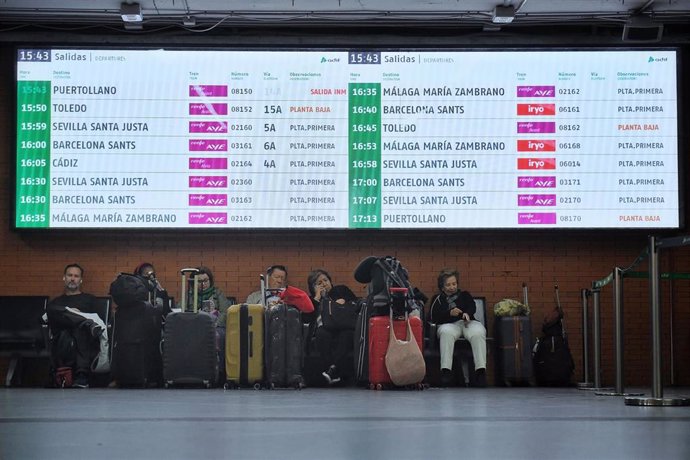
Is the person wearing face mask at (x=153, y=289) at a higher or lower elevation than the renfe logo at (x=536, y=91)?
lower

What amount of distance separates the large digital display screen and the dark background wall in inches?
12.5

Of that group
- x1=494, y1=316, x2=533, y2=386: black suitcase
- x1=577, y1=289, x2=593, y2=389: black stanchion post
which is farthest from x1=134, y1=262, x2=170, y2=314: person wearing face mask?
x1=577, y1=289, x2=593, y2=389: black stanchion post

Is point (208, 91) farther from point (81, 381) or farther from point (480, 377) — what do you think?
point (480, 377)

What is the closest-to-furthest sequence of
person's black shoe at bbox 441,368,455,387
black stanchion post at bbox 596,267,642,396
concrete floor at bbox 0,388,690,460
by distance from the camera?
concrete floor at bbox 0,388,690,460
black stanchion post at bbox 596,267,642,396
person's black shoe at bbox 441,368,455,387

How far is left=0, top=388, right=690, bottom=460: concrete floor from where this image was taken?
12.7ft

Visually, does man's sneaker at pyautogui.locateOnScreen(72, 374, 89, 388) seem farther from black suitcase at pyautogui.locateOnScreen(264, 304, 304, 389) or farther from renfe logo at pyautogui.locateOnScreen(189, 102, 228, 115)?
renfe logo at pyautogui.locateOnScreen(189, 102, 228, 115)

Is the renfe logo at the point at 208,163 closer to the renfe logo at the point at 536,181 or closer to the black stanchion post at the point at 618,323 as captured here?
the renfe logo at the point at 536,181

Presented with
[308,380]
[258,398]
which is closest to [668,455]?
[258,398]

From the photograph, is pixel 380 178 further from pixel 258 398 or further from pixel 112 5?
pixel 258 398

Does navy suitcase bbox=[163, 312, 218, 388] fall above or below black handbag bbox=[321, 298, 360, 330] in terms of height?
below

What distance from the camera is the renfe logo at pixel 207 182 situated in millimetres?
11133

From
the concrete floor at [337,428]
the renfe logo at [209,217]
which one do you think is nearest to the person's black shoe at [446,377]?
the concrete floor at [337,428]

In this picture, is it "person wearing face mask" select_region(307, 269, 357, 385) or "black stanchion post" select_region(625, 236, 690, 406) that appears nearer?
"black stanchion post" select_region(625, 236, 690, 406)

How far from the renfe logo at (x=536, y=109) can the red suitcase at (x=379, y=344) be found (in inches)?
119
